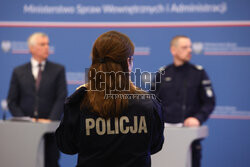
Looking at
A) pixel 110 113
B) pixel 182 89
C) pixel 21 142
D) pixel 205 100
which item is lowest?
pixel 21 142

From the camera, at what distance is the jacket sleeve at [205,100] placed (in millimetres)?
4233

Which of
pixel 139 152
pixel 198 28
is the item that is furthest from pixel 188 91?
pixel 139 152

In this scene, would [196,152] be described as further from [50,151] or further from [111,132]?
[111,132]

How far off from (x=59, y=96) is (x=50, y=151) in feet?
2.10

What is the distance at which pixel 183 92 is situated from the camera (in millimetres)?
4445

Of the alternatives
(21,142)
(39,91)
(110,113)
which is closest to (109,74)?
(110,113)

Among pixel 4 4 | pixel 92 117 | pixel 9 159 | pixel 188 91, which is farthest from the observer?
pixel 4 4

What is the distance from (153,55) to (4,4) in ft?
7.61

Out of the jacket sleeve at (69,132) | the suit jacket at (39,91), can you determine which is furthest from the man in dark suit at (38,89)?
the jacket sleeve at (69,132)

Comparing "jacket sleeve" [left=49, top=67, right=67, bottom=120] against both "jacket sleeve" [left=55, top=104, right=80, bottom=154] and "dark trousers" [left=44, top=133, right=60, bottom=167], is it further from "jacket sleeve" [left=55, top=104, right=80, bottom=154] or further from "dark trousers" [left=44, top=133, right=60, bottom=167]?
"jacket sleeve" [left=55, top=104, right=80, bottom=154]

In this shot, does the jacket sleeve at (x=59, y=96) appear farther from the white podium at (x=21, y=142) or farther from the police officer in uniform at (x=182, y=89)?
the police officer in uniform at (x=182, y=89)

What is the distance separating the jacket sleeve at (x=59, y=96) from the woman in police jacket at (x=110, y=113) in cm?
248

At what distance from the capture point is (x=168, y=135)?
3.64m

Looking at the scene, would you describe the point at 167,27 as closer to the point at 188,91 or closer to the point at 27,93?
the point at 188,91
